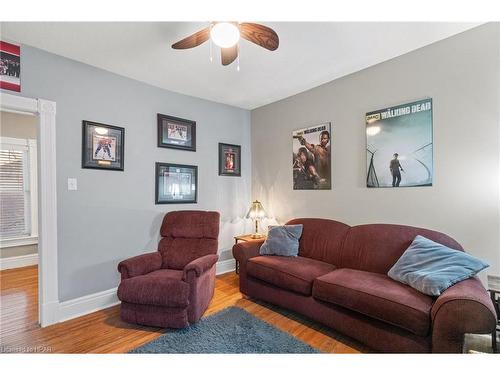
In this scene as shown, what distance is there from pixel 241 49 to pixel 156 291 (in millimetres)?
2331

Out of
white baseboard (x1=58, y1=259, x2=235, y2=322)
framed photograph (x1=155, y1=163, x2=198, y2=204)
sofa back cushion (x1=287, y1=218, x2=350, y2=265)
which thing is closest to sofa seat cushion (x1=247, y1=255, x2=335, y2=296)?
sofa back cushion (x1=287, y1=218, x2=350, y2=265)

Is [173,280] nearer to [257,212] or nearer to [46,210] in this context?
[46,210]

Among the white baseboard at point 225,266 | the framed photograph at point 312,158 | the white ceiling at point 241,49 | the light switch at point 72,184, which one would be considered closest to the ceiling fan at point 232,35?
the white ceiling at point 241,49

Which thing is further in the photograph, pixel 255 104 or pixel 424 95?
pixel 255 104

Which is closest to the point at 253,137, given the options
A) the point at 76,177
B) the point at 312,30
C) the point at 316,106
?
the point at 316,106

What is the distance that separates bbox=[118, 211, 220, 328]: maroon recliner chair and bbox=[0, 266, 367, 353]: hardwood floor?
165 millimetres

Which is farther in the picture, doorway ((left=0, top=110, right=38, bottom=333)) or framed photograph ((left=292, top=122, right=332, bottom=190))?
doorway ((left=0, top=110, right=38, bottom=333))

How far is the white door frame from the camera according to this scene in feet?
7.32

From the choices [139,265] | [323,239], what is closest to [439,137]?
[323,239]

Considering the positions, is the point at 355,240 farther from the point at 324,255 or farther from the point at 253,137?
the point at 253,137

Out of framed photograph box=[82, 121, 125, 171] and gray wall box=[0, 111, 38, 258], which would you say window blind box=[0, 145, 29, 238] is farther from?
framed photograph box=[82, 121, 125, 171]

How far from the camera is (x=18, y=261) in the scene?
3988 millimetres

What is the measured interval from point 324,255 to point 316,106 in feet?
6.19

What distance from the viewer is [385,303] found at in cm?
168
